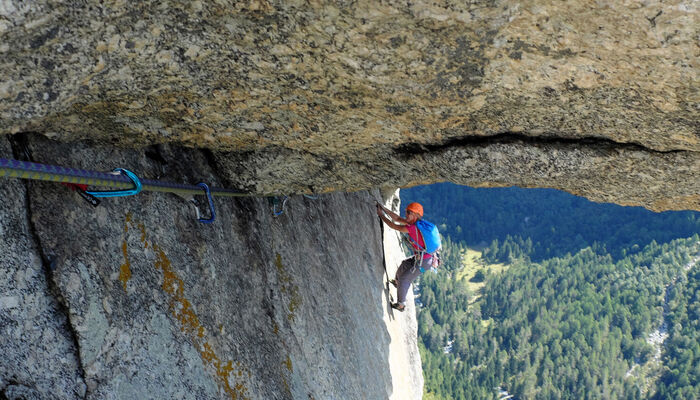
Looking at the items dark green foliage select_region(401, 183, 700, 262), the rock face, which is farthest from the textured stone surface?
dark green foliage select_region(401, 183, 700, 262)

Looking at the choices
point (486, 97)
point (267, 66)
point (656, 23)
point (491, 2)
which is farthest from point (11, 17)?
point (656, 23)

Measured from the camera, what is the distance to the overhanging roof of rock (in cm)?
380

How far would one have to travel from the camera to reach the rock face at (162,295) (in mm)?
4066

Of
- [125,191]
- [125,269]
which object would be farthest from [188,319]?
[125,191]

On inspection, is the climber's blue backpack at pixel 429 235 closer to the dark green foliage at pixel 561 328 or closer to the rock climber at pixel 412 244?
the rock climber at pixel 412 244

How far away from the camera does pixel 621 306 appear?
5172 inches

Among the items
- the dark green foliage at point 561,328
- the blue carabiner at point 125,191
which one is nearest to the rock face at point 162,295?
the blue carabiner at point 125,191

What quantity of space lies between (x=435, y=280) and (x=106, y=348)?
139 metres

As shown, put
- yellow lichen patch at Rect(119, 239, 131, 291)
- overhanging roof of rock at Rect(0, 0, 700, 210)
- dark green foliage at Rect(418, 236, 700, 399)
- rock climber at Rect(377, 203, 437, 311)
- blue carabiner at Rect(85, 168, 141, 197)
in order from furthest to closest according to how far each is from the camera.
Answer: dark green foliage at Rect(418, 236, 700, 399), rock climber at Rect(377, 203, 437, 311), yellow lichen patch at Rect(119, 239, 131, 291), blue carabiner at Rect(85, 168, 141, 197), overhanging roof of rock at Rect(0, 0, 700, 210)

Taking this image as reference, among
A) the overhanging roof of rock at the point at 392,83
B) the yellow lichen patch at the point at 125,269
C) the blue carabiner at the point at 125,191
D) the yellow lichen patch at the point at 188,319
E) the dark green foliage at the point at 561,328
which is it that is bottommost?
the dark green foliage at the point at 561,328

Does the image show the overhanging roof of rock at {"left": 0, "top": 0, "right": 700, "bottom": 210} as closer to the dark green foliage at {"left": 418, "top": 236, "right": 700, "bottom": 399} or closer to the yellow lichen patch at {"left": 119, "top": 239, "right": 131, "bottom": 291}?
the yellow lichen patch at {"left": 119, "top": 239, "right": 131, "bottom": 291}

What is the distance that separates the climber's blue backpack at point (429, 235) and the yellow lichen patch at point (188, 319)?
4.98m

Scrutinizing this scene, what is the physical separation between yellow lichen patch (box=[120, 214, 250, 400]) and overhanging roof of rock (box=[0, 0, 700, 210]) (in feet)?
3.32

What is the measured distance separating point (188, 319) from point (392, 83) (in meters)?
2.61
